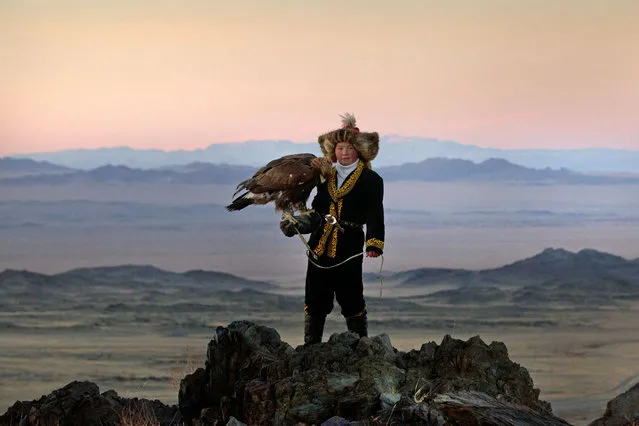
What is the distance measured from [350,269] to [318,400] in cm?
177

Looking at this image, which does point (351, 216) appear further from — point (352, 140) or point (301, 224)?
point (352, 140)

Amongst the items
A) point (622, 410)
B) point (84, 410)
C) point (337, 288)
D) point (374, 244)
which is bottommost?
point (84, 410)

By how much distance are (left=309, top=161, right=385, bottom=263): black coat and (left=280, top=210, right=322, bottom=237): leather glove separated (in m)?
0.10

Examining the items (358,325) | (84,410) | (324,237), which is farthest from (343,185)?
(84,410)

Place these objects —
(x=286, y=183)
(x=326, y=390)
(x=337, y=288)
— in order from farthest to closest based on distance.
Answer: (x=337, y=288)
(x=286, y=183)
(x=326, y=390)

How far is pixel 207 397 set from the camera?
10.2 meters

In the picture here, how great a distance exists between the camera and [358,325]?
10.4 metres

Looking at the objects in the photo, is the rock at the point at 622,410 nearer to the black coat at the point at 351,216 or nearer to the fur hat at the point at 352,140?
the black coat at the point at 351,216

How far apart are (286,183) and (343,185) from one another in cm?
56

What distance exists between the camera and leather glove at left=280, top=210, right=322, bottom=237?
10.1 meters

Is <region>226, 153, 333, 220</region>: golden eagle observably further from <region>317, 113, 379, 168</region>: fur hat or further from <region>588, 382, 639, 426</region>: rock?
<region>588, 382, 639, 426</region>: rock

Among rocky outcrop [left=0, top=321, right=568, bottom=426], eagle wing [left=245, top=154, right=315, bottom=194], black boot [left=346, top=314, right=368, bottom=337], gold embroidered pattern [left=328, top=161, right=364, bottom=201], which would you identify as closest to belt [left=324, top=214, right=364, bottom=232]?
gold embroidered pattern [left=328, top=161, right=364, bottom=201]

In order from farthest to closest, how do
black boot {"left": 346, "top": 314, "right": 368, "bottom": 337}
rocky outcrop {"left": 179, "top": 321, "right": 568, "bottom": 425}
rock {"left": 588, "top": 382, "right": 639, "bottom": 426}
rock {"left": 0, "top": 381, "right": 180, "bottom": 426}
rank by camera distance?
black boot {"left": 346, "top": 314, "right": 368, "bottom": 337} < rock {"left": 0, "top": 381, "right": 180, "bottom": 426} < rock {"left": 588, "top": 382, "right": 639, "bottom": 426} < rocky outcrop {"left": 179, "top": 321, "right": 568, "bottom": 425}

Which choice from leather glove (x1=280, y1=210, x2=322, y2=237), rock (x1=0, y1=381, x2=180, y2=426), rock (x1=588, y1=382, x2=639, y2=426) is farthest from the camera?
leather glove (x1=280, y1=210, x2=322, y2=237)
